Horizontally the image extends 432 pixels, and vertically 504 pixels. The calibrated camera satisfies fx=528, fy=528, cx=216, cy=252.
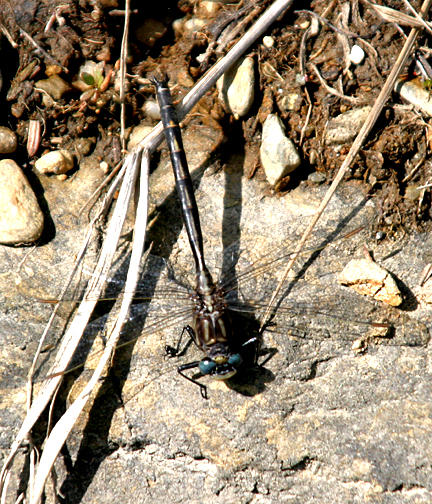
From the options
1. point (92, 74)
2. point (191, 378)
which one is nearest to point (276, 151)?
point (92, 74)

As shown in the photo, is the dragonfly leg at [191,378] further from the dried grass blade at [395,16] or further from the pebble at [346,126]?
the dried grass blade at [395,16]

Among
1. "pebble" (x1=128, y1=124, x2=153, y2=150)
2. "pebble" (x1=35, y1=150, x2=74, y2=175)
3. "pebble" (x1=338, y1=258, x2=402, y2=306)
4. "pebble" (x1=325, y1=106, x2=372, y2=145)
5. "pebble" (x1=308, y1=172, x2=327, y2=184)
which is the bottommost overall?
"pebble" (x1=338, y1=258, x2=402, y2=306)

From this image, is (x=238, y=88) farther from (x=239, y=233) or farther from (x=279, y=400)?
(x=279, y=400)

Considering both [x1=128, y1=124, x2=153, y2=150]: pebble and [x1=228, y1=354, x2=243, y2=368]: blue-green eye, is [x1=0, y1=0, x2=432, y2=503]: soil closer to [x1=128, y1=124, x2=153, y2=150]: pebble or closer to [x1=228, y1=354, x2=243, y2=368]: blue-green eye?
[x1=128, y1=124, x2=153, y2=150]: pebble

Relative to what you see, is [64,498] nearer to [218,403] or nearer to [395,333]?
[218,403]

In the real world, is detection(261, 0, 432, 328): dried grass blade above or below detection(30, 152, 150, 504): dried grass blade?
above

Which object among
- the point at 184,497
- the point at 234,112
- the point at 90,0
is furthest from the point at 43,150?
the point at 184,497

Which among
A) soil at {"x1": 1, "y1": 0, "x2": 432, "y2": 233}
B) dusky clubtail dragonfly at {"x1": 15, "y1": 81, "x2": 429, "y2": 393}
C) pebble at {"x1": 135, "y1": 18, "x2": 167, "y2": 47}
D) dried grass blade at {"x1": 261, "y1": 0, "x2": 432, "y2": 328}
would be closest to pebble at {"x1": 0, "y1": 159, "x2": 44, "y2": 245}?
soil at {"x1": 1, "y1": 0, "x2": 432, "y2": 233}
